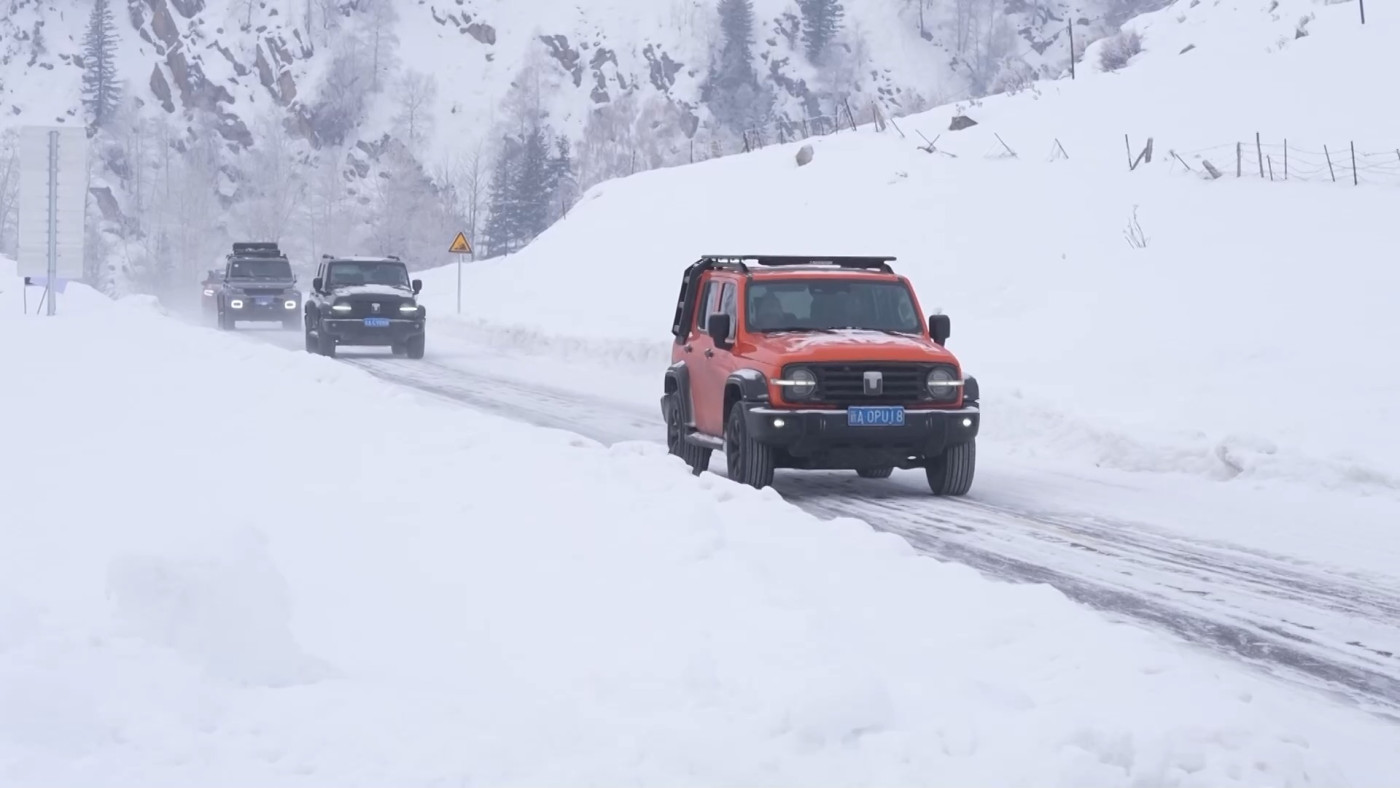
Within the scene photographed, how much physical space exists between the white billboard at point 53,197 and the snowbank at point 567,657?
2424 cm

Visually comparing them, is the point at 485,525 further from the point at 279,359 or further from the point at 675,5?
the point at 675,5

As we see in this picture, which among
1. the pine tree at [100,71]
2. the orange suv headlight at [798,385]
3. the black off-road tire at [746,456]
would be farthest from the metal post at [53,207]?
the pine tree at [100,71]

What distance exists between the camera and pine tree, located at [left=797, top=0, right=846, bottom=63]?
123125 mm

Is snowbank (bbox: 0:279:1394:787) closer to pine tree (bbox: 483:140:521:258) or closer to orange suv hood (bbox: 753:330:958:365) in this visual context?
orange suv hood (bbox: 753:330:958:365)

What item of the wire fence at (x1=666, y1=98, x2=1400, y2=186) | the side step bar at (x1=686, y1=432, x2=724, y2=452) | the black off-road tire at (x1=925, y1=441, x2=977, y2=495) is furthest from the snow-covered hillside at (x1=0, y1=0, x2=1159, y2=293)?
the black off-road tire at (x1=925, y1=441, x2=977, y2=495)

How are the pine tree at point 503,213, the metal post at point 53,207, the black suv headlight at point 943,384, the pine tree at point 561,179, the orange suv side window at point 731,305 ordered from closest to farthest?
1. the black suv headlight at point 943,384
2. the orange suv side window at point 731,305
3. the metal post at point 53,207
4. the pine tree at point 503,213
5. the pine tree at point 561,179

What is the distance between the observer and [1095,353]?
70.5ft

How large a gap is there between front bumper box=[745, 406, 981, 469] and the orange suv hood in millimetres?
416

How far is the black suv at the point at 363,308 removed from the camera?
27375 mm

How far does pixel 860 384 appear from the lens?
35.3ft

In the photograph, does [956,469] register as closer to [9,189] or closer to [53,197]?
[53,197]

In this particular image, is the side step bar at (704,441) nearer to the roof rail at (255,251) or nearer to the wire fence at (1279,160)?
the wire fence at (1279,160)

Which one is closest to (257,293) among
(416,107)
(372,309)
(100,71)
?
(372,309)

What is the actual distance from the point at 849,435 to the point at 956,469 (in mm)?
1082
